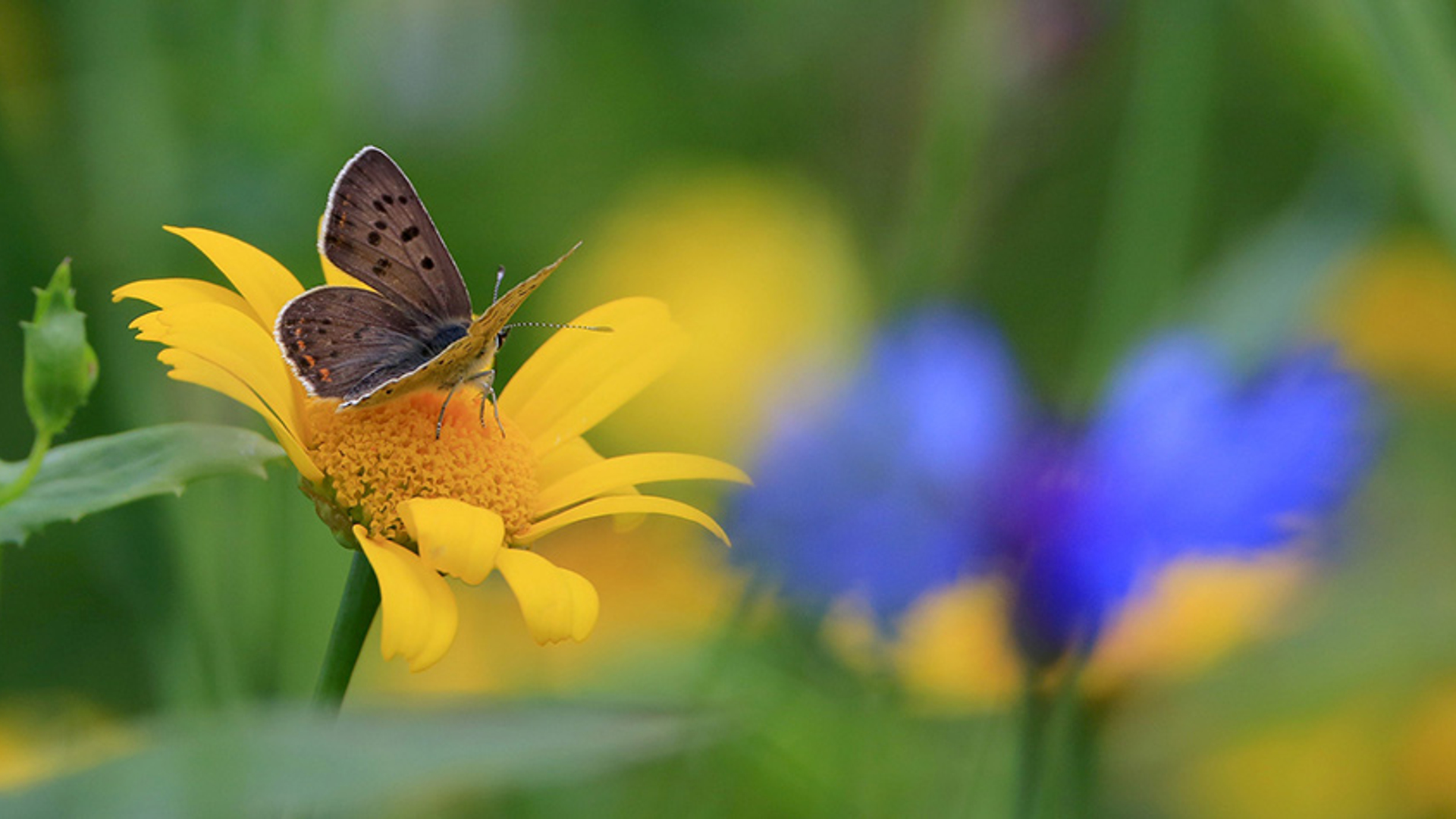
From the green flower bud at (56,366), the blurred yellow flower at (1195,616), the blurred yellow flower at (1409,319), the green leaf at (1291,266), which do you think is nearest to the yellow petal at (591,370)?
the green flower bud at (56,366)

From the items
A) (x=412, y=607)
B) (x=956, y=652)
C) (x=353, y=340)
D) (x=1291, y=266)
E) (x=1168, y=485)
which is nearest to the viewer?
(x=412, y=607)

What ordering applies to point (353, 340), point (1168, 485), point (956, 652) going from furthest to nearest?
point (956, 652)
point (1168, 485)
point (353, 340)

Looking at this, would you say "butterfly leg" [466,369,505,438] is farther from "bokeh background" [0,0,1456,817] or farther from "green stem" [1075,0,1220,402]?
"green stem" [1075,0,1220,402]

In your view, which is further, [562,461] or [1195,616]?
[1195,616]

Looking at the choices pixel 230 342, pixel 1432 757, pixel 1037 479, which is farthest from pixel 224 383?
pixel 1432 757

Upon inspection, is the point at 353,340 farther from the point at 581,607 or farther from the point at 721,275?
the point at 721,275

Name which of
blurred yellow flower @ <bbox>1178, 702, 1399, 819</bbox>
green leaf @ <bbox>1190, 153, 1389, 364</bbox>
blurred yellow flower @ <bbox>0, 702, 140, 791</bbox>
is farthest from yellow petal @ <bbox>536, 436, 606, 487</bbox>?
blurred yellow flower @ <bbox>1178, 702, 1399, 819</bbox>

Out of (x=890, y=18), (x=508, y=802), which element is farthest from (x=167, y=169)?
(x=890, y=18)
